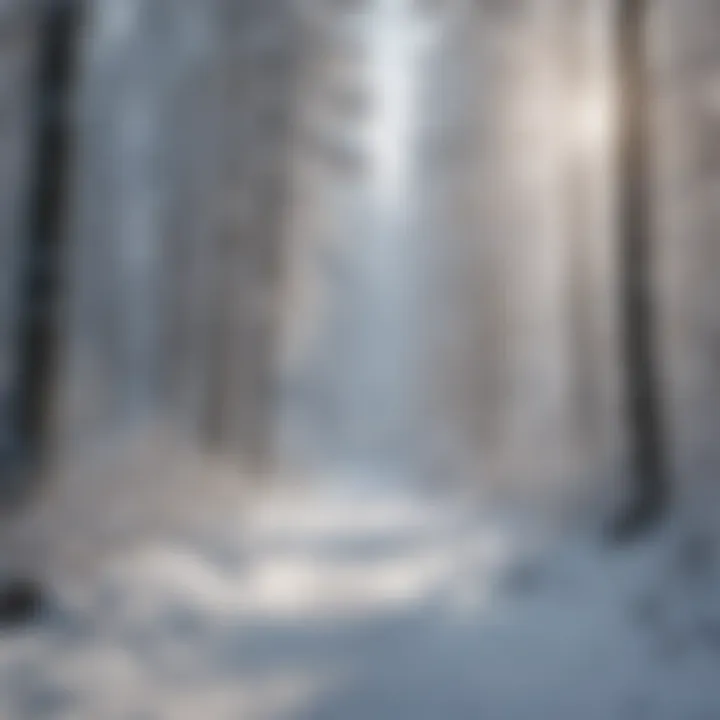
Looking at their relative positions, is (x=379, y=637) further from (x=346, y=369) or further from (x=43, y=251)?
(x=346, y=369)

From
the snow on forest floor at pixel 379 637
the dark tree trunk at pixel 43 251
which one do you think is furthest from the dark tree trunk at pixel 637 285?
the dark tree trunk at pixel 43 251

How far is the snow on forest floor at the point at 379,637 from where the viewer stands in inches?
96.0

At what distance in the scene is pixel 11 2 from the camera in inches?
227

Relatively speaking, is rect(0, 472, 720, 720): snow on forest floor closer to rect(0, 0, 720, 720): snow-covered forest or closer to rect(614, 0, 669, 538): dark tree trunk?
rect(0, 0, 720, 720): snow-covered forest

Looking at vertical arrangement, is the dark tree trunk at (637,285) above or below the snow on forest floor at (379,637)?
above

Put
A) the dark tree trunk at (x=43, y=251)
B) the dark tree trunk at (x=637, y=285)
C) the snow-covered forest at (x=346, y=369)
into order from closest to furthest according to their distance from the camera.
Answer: the snow-covered forest at (x=346, y=369) → the dark tree trunk at (x=637, y=285) → the dark tree trunk at (x=43, y=251)

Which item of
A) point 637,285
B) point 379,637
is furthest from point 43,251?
point 637,285

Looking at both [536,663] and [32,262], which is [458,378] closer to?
[32,262]

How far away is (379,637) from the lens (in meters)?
3.06

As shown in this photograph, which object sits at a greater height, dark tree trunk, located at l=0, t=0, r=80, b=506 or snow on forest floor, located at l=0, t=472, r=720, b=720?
dark tree trunk, located at l=0, t=0, r=80, b=506

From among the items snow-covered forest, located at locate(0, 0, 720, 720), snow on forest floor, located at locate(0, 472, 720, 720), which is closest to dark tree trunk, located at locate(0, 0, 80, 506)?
snow-covered forest, located at locate(0, 0, 720, 720)

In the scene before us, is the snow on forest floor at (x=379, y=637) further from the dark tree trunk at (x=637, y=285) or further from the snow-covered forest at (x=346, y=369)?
the dark tree trunk at (x=637, y=285)

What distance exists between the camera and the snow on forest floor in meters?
2.44

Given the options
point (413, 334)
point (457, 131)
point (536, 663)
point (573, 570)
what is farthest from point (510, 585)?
point (413, 334)
